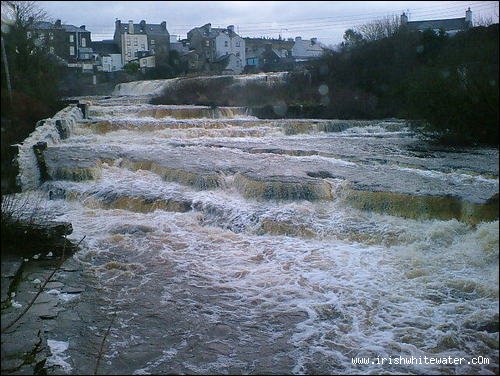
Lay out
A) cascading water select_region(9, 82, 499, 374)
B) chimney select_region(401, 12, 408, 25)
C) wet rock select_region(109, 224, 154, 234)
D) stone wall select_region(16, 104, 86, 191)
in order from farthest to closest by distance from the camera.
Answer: chimney select_region(401, 12, 408, 25), stone wall select_region(16, 104, 86, 191), wet rock select_region(109, 224, 154, 234), cascading water select_region(9, 82, 499, 374)

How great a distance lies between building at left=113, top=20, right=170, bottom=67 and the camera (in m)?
21.0

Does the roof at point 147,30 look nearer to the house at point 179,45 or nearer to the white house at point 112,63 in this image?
the house at point 179,45

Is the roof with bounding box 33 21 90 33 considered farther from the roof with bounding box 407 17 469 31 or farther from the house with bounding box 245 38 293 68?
the house with bounding box 245 38 293 68

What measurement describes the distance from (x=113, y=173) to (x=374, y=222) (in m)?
7.07

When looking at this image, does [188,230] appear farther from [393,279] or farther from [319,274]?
[393,279]

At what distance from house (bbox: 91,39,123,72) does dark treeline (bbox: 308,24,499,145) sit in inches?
464

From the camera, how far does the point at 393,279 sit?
6578 mm

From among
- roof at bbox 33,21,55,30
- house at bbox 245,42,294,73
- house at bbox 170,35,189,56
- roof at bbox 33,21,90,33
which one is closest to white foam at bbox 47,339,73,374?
roof at bbox 33,21,90,33

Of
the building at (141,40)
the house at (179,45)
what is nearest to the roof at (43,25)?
the building at (141,40)

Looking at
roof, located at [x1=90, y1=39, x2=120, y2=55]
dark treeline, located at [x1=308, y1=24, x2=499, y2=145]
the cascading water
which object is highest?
roof, located at [x1=90, y1=39, x2=120, y2=55]

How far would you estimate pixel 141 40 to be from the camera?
25156 mm

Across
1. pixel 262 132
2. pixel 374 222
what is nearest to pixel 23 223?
pixel 374 222

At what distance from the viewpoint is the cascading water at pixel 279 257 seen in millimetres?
4859

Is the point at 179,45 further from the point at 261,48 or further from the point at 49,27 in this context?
the point at 261,48
